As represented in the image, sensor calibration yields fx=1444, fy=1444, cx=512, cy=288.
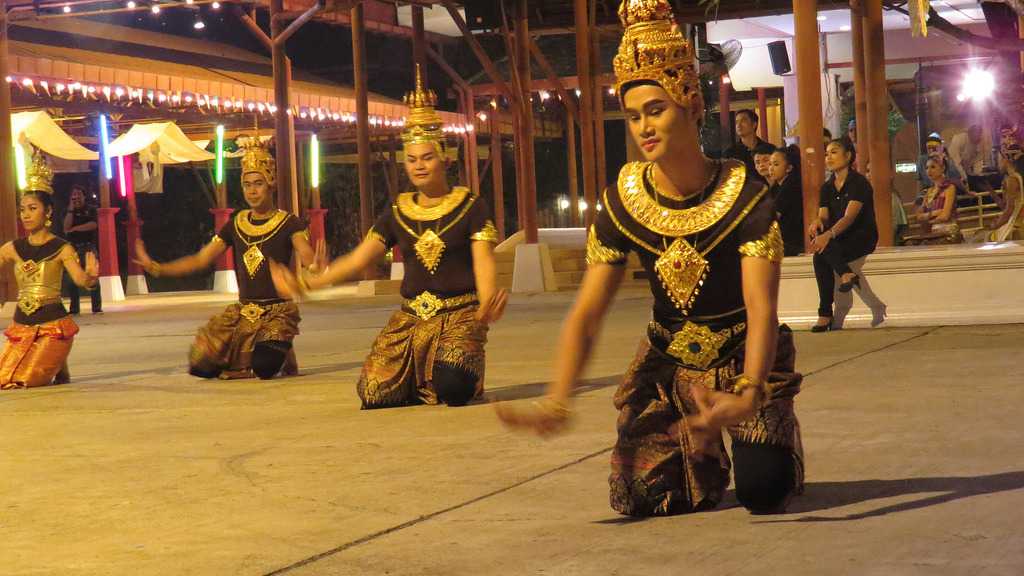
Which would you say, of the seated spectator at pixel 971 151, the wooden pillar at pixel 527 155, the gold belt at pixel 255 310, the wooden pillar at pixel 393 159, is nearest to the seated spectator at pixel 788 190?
the gold belt at pixel 255 310

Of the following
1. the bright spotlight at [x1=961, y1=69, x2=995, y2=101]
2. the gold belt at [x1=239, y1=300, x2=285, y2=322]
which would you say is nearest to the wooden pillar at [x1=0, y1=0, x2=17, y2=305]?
the gold belt at [x1=239, y1=300, x2=285, y2=322]

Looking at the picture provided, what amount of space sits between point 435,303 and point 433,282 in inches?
4.6

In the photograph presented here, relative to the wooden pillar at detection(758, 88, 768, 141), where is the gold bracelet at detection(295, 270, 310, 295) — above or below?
below

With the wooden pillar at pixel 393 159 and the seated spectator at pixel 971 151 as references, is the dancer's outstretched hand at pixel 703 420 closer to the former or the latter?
the seated spectator at pixel 971 151

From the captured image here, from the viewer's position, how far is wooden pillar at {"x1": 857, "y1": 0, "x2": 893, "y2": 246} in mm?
13422

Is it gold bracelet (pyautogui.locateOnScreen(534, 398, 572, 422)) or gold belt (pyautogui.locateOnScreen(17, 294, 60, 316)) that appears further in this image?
gold belt (pyautogui.locateOnScreen(17, 294, 60, 316))

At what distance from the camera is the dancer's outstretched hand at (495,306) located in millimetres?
6809

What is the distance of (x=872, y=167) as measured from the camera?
13633 millimetres

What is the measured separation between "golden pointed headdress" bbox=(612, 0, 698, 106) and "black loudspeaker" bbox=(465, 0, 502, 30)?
15754 millimetres

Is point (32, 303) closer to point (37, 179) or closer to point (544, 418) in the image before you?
point (37, 179)

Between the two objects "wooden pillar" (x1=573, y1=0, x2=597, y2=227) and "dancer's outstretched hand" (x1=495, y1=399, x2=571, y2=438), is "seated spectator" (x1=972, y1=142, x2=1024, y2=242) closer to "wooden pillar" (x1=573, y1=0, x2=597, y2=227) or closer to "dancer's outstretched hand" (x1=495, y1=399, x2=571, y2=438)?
"wooden pillar" (x1=573, y1=0, x2=597, y2=227)

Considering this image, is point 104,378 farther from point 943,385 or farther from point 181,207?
point 181,207

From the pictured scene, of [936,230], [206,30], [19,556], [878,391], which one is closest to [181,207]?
[206,30]

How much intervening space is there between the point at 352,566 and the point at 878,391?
13.3ft
